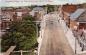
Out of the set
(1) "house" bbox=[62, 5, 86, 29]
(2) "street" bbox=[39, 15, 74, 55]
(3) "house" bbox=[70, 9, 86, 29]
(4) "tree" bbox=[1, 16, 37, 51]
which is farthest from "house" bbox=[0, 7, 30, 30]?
(3) "house" bbox=[70, 9, 86, 29]

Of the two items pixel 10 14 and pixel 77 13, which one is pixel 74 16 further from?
pixel 10 14

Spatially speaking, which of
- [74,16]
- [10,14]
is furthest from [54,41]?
[10,14]

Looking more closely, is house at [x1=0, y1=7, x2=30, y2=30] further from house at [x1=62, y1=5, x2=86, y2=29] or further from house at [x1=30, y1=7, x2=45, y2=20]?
house at [x1=62, y1=5, x2=86, y2=29]

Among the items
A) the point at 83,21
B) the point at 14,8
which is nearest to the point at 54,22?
the point at 83,21

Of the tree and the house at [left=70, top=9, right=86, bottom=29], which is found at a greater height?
the house at [left=70, top=9, right=86, bottom=29]

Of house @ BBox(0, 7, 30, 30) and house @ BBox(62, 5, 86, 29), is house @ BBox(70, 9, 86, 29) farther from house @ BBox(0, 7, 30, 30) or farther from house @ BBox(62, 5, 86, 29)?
house @ BBox(0, 7, 30, 30)
